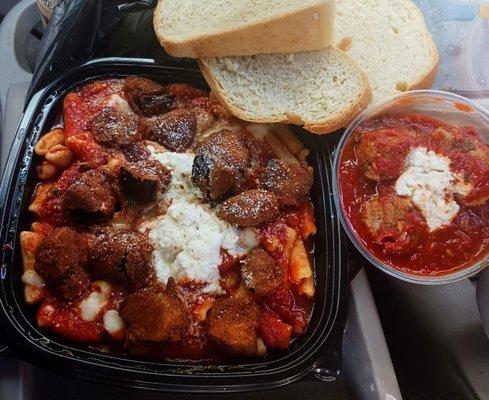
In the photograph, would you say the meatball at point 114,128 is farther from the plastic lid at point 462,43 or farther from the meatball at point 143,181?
the plastic lid at point 462,43

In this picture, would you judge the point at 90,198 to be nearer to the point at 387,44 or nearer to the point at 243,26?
the point at 243,26

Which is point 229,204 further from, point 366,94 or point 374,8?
point 374,8

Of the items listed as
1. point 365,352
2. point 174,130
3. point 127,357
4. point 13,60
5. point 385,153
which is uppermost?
point 13,60

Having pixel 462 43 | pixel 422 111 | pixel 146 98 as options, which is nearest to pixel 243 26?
pixel 146 98

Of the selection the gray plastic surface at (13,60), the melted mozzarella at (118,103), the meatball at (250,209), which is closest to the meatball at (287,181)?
the meatball at (250,209)

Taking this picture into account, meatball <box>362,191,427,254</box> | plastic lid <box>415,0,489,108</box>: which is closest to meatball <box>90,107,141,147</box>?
meatball <box>362,191,427,254</box>
